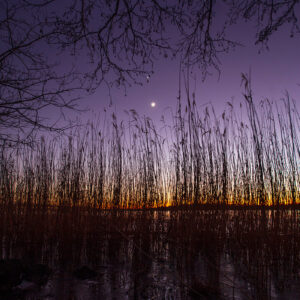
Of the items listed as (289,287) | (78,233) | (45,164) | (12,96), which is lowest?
(289,287)

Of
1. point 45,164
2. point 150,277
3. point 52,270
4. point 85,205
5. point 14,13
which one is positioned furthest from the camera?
point 45,164

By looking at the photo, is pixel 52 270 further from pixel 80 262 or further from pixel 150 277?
pixel 150 277

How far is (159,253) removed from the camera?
2.33 m

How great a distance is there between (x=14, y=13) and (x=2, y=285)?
1.65m

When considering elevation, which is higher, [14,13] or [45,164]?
[14,13]

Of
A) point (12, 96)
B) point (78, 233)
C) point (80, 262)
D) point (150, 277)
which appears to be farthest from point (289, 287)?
point (12, 96)

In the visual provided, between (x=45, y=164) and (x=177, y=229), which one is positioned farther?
(x=45, y=164)

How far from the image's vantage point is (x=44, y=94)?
1.57 meters

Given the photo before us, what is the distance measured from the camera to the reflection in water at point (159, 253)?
148 cm

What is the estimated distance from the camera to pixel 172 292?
1468 millimetres

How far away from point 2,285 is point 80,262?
2.20ft

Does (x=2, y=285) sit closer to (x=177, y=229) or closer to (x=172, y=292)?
(x=172, y=292)

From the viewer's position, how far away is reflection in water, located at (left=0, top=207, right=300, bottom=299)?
58.2 inches

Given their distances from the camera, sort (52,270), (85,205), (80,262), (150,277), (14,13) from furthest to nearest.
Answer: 1. (85,205)
2. (80,262)
3. (52,270)
4. (150,277)
5. (14,13)
